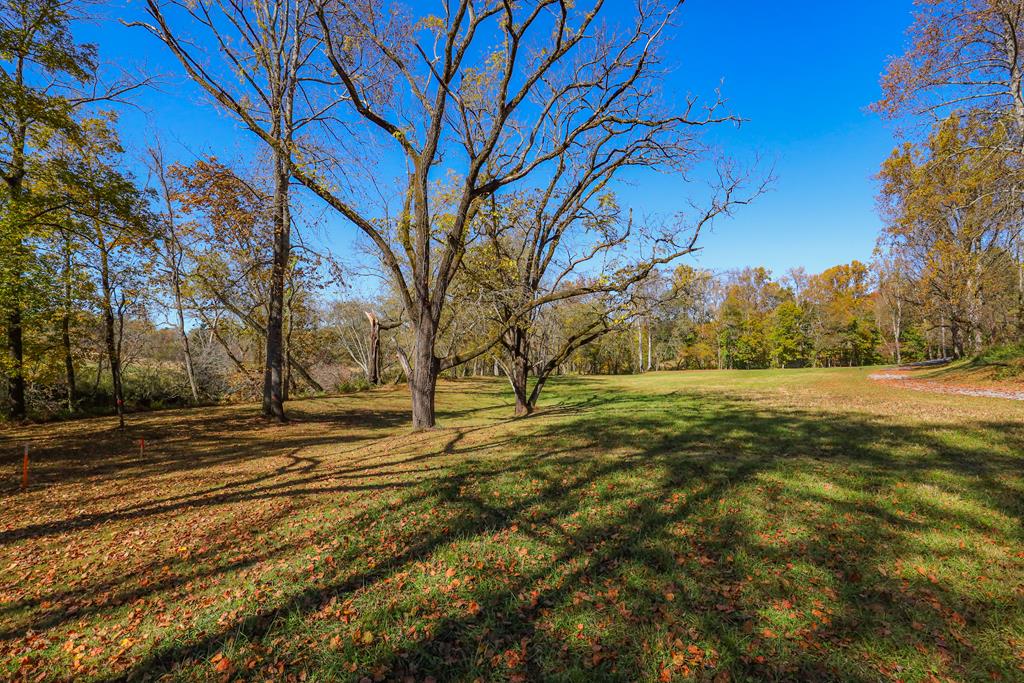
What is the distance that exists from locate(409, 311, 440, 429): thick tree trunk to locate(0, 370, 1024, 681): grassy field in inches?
91.6

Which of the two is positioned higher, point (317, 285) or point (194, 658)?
point (317, 285)

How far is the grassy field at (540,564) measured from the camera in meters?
2.77

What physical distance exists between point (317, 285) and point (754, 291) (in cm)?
5572

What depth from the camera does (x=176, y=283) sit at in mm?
17938

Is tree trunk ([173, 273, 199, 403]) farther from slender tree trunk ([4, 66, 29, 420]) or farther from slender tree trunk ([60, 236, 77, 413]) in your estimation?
slender tree trunk ([4, 66, 29, 420])

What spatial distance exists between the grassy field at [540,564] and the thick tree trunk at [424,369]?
2.33 metres

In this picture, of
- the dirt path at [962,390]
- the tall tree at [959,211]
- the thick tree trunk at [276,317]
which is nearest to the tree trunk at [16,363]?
the thick tree trunk at [276,317]

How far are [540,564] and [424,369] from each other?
6378 millimetres

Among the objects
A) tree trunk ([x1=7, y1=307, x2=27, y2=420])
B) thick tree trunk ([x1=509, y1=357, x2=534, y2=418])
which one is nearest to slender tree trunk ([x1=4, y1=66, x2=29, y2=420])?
tree trunk ([x1=7, y1=307, x2=27, y2=420])

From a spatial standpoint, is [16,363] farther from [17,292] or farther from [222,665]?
[222,665]

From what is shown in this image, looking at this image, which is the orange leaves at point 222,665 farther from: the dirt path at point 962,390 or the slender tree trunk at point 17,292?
the dirt path at point 962,390

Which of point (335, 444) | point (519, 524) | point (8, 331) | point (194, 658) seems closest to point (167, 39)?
point (335, 444)

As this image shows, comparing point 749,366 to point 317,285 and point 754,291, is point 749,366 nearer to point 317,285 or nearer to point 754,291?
point 754,291

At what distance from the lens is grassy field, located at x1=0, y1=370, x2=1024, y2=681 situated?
277 cm
